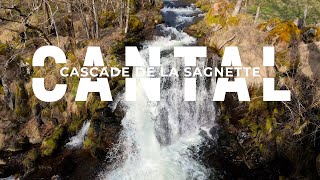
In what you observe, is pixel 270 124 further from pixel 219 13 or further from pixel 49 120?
pixel 219 13

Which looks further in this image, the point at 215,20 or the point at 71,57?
the point at 215,20

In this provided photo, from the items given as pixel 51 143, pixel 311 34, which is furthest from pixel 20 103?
pixel 311 34

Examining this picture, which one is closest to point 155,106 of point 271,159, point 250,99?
point 250,99

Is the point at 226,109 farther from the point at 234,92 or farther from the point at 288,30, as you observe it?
the point at 288,30

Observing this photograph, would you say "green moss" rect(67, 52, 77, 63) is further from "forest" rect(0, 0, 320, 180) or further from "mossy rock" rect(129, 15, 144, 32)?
"mossy rock" rect(129, 15, 144, 32)

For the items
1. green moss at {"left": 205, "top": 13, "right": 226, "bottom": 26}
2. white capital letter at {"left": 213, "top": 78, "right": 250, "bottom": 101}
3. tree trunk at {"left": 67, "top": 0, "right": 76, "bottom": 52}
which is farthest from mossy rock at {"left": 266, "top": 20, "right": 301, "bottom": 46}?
tree trunk at {"left": 67, "top": 0, "right": 76, "bottom": 52}
